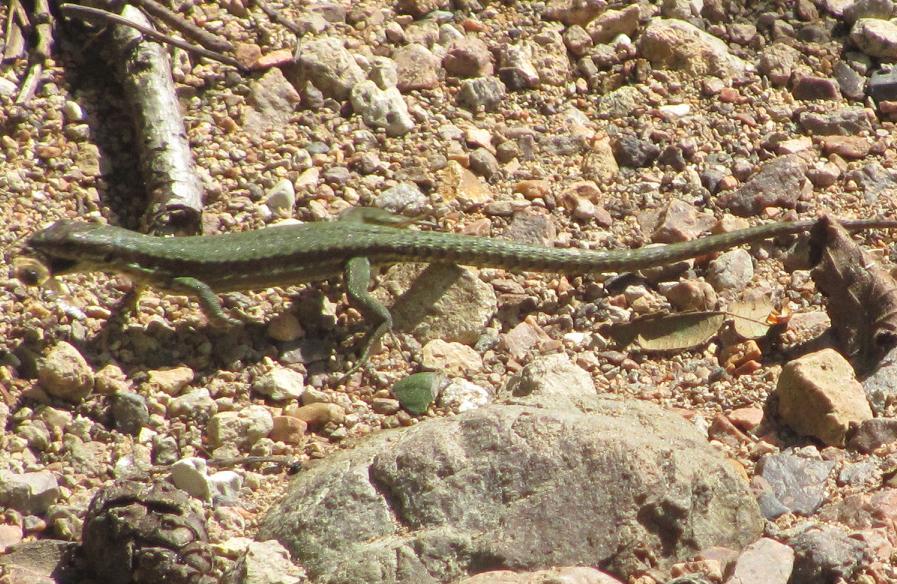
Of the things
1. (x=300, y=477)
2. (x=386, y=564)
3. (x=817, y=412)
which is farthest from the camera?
(x=817, y=412)

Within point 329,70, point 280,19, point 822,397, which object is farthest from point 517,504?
point 280,19

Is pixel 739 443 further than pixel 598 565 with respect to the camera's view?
Yes

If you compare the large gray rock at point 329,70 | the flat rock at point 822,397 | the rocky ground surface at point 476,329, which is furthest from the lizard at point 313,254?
the flat rock at point 822,397

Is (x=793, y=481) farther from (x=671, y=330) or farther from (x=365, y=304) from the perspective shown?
(x=365, y=304)

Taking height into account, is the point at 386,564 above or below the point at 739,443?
above

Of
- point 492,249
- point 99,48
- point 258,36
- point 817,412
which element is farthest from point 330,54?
point 817,412

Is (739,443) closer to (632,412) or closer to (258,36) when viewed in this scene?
(632,412)
